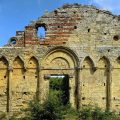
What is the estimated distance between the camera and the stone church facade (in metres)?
24.4

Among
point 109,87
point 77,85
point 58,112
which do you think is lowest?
point 58,112

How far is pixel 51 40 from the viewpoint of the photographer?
2489cm

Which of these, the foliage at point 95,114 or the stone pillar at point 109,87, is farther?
the stone pillar at point 109,87

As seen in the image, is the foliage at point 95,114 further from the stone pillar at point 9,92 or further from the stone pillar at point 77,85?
the stone pillar at point 9,92

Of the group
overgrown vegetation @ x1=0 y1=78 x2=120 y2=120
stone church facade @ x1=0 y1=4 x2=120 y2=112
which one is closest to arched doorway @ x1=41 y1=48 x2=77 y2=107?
stone church facade @ x1=0 y1=4 x2=120 y2=112

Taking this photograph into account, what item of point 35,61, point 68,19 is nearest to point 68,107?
point 35,61

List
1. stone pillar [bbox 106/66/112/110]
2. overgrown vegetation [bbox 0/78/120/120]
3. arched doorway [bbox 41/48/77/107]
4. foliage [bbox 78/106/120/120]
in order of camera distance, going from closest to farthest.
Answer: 1. overgrown vegetation [bbox 0/78/120/120]
2. foliage [bbox 78/106/120/120]
3. stone pillar [bbox 106/66/112/110]
4. arched doorway [bbox 41/48/77/107]

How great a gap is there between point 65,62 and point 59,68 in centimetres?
49

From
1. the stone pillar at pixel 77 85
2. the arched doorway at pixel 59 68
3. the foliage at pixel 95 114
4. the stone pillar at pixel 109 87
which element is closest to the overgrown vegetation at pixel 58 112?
the foliage at pixel 95 114

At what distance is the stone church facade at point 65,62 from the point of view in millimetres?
24438

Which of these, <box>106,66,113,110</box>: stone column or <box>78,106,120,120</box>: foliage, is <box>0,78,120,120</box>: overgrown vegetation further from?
<box>106,66,113,110</box>: stone column

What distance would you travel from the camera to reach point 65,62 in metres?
24.8

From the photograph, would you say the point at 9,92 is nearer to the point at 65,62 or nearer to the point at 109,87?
the point at 65,62

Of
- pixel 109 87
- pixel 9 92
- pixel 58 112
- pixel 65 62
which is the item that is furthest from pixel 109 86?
pixel 9 92
